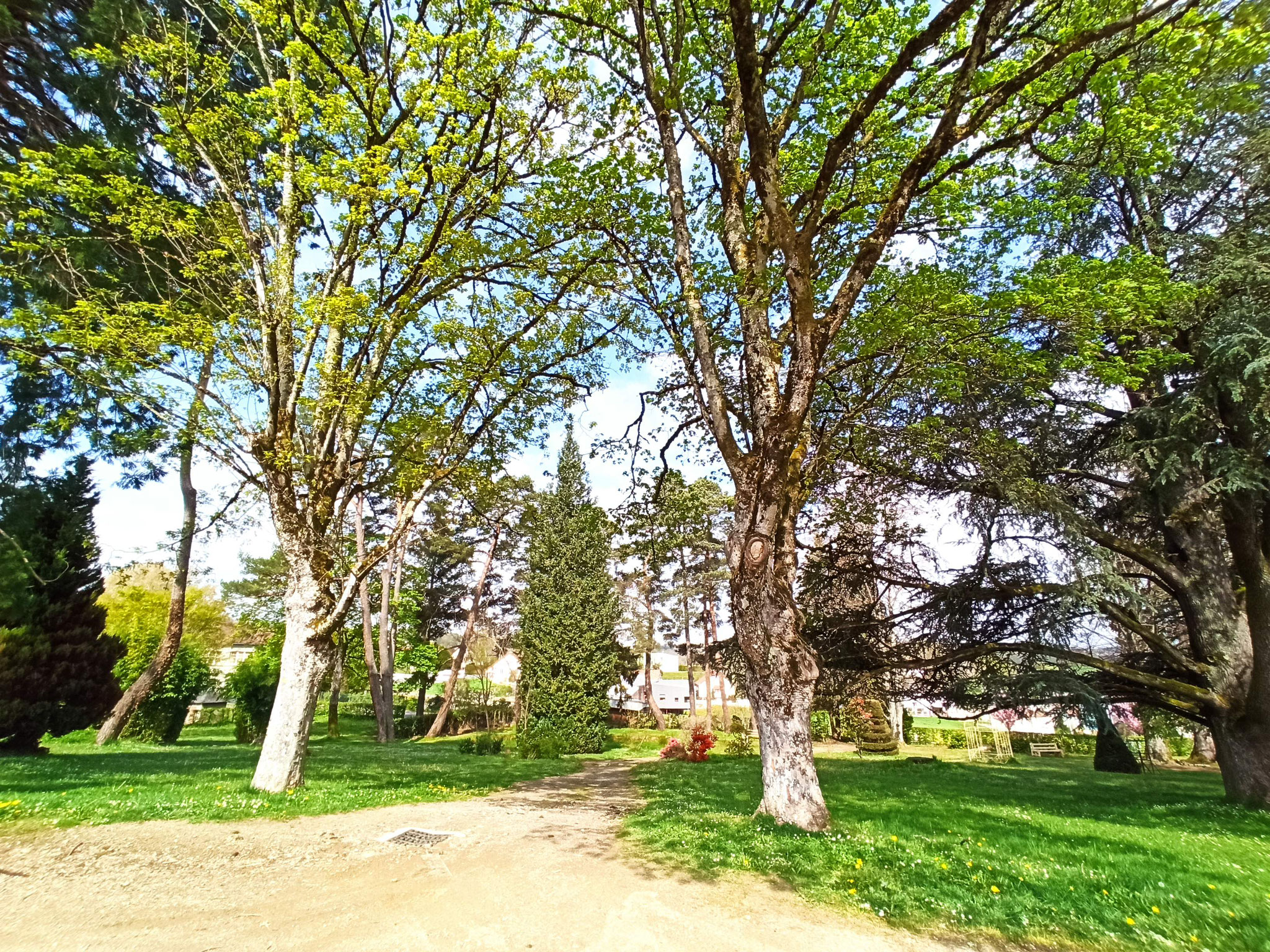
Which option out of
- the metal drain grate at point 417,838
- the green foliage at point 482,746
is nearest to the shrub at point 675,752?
the green foliage at point 482,746

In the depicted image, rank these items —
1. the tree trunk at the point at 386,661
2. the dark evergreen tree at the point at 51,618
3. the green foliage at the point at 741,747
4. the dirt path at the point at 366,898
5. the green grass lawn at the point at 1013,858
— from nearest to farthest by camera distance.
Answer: the dirt path at the point at 366,898
the green grass lawn at the point at 1013,858
the dark evergreen tree at the point at 51,618
the green foliage at the point at 741,747
the tree trunk at the point at 386,661

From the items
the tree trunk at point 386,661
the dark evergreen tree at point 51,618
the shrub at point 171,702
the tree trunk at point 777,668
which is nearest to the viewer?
the tree trunk at point 777,668

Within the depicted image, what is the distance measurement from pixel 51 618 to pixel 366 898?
1595cm

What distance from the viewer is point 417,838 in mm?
6594

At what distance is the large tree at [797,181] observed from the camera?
650 cm

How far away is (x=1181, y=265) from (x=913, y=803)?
10457mm

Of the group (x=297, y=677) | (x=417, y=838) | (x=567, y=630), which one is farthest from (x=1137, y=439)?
(x=567, y=630)

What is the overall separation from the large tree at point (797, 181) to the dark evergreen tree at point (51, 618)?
1441 cm

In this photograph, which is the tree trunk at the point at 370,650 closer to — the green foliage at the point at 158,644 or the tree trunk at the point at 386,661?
the tree trunk at the point at 386,661

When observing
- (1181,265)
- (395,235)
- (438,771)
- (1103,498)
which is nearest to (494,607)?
(438,771)

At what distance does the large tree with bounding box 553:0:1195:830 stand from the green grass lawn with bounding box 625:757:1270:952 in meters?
1.11

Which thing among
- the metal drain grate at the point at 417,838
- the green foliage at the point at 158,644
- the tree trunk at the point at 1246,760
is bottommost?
the metal drain grate at the point at 417,838

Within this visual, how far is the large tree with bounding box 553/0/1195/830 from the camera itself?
6.50 meters

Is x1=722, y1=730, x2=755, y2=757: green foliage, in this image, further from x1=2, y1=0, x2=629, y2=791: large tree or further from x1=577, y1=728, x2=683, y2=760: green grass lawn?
x1=2, y1=0, x2=629, y2=791: large tree
